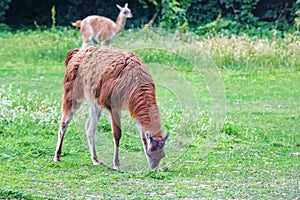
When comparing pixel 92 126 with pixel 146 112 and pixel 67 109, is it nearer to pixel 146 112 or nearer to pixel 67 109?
pixel 67 109

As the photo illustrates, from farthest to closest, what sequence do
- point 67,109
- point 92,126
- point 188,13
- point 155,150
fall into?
1. point 188,13
2. point 92,126
3. point 67,109
4. point 155,150

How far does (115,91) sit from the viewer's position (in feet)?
23.2

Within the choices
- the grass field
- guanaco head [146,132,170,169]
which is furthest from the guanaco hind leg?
guanaco head [146,132,170,169]

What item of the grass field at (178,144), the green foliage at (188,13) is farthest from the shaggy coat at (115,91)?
the green foliage at (188,13)

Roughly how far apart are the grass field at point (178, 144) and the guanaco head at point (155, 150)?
0.38 ft

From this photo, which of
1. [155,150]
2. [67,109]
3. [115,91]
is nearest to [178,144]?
[155,150]

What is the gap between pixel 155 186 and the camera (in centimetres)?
637

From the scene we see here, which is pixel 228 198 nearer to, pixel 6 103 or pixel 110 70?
pixel 110 70

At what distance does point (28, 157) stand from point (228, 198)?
266 cm

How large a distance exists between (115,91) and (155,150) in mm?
703

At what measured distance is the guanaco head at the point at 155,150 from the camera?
685 centimetres

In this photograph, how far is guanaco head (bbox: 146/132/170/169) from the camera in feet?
22.5

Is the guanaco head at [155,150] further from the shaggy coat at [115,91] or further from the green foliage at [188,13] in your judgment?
the green foliage at [188,13]

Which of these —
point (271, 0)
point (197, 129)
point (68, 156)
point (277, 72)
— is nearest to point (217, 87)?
point (197, 129)
